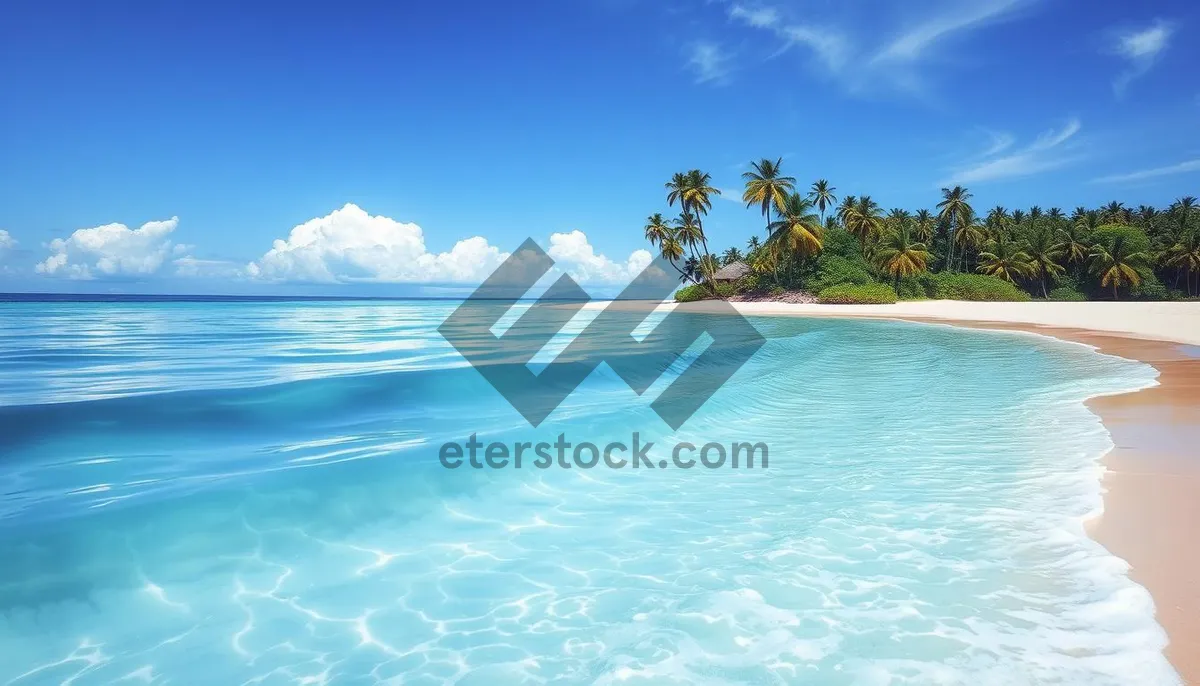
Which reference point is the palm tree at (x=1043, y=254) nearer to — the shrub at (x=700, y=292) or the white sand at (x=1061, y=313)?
the white sand at (x=1061, y=313)

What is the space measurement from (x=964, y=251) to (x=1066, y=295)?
9765 mm

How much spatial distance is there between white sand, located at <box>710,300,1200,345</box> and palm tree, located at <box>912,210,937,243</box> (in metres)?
12.3

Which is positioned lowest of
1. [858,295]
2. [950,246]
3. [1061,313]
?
[1061,313]

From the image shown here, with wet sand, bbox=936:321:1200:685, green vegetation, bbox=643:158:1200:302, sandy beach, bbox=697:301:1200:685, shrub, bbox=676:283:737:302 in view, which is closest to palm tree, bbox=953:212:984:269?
green vegetation, bbox=643:158:1200:302

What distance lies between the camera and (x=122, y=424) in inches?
380

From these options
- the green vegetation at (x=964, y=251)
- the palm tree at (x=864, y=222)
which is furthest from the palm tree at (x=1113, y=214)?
the palm tree at (x=864, y=222)

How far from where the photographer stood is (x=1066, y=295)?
52.0 meters

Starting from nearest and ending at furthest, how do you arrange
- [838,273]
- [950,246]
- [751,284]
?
[838,273], [950,246], [751,284]

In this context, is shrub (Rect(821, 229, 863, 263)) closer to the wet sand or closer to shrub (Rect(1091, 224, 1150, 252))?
shrub (Rect(1091, 224, 1150, 252))

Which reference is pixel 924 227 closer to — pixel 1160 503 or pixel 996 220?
pixel 996 220

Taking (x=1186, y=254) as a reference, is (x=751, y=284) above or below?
above

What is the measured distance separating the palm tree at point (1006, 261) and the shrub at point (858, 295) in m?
10.4

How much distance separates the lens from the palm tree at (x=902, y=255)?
50.7 m

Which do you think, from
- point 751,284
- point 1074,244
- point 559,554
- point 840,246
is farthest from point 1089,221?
point 559,554
